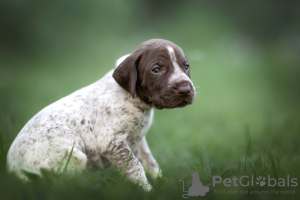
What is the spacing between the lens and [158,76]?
3.89 m

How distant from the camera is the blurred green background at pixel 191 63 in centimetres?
580

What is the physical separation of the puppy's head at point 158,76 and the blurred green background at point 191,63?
789mm

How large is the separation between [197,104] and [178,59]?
18.9 feet

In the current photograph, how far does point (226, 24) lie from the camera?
17641mm

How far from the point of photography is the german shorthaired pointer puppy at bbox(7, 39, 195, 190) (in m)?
3.78

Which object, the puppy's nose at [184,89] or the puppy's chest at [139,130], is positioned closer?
the puppy's nose at [184,89]

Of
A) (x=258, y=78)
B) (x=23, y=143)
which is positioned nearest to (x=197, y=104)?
(x=258, y=78)

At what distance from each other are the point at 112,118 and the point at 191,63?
330 inches

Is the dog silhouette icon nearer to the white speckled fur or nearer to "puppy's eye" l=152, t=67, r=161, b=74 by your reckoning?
the white speckled fur

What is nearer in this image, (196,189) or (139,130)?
(196,189)

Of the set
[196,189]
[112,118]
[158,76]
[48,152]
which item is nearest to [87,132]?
[112,118]

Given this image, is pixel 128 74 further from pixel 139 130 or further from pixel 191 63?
pixel 191 63

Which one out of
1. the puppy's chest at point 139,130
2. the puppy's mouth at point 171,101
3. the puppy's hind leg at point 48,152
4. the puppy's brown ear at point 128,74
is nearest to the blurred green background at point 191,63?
the puppy's hind leg at point 48,152

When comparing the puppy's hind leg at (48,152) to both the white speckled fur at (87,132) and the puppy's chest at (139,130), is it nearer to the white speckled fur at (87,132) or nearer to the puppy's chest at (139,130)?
the white speckled fur at (87,132)
